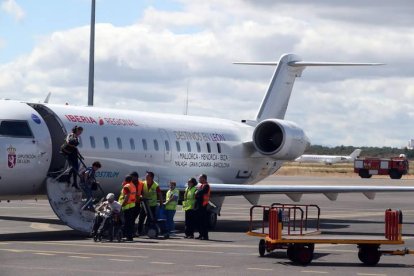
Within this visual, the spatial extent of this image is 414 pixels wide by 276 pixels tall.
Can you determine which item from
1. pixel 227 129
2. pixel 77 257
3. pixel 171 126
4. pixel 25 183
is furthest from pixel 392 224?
pixel 227 129

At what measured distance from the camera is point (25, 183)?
84.0 feet

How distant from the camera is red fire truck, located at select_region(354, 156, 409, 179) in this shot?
3750 inches

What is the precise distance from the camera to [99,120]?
2881 cm

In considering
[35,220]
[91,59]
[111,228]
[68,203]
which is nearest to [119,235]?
[111,228]

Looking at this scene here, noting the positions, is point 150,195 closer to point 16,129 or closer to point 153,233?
point 153,233

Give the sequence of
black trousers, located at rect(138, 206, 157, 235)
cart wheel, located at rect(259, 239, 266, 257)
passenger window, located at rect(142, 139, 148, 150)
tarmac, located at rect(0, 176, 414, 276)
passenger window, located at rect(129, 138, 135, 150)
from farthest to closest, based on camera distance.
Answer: passenger window, located at rect(142, 139, 148, 150) → passenger window, located at rect(129, 138, 135, 150) → black trousers, located at rect(138, 206, 157, 235) → cart wheel, located at rect(259, 239, 266, 257) → tarmac, located at rect(0, 176, 414, 276)

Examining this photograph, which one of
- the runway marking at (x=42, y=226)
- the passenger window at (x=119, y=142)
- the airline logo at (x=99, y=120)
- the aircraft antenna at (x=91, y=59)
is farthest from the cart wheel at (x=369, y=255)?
the aircraft antenna at (x=91, y=59)

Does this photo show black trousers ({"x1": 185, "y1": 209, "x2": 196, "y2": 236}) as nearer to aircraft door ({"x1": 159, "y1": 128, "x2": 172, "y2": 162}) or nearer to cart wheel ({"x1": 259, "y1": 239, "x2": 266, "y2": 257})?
aircraft door ({"x1": 159, "y1": 128, "x2": 172, "y2": 162})

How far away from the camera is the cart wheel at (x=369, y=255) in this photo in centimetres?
1917

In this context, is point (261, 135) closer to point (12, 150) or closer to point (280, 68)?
point (280, 68)

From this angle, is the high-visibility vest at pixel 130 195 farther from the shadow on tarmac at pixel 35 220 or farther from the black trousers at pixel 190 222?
the shadow on tarmac at pixel 35 220

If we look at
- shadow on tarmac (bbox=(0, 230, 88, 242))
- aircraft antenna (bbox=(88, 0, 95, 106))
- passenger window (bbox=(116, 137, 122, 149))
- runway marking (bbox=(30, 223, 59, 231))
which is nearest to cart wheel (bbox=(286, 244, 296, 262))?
shadow on tarmac (bbox=(0, 230, 88, 242))

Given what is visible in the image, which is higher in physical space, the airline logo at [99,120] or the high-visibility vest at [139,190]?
the airline logo at [99,120]

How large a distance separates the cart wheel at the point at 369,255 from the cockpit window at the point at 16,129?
9937mm
